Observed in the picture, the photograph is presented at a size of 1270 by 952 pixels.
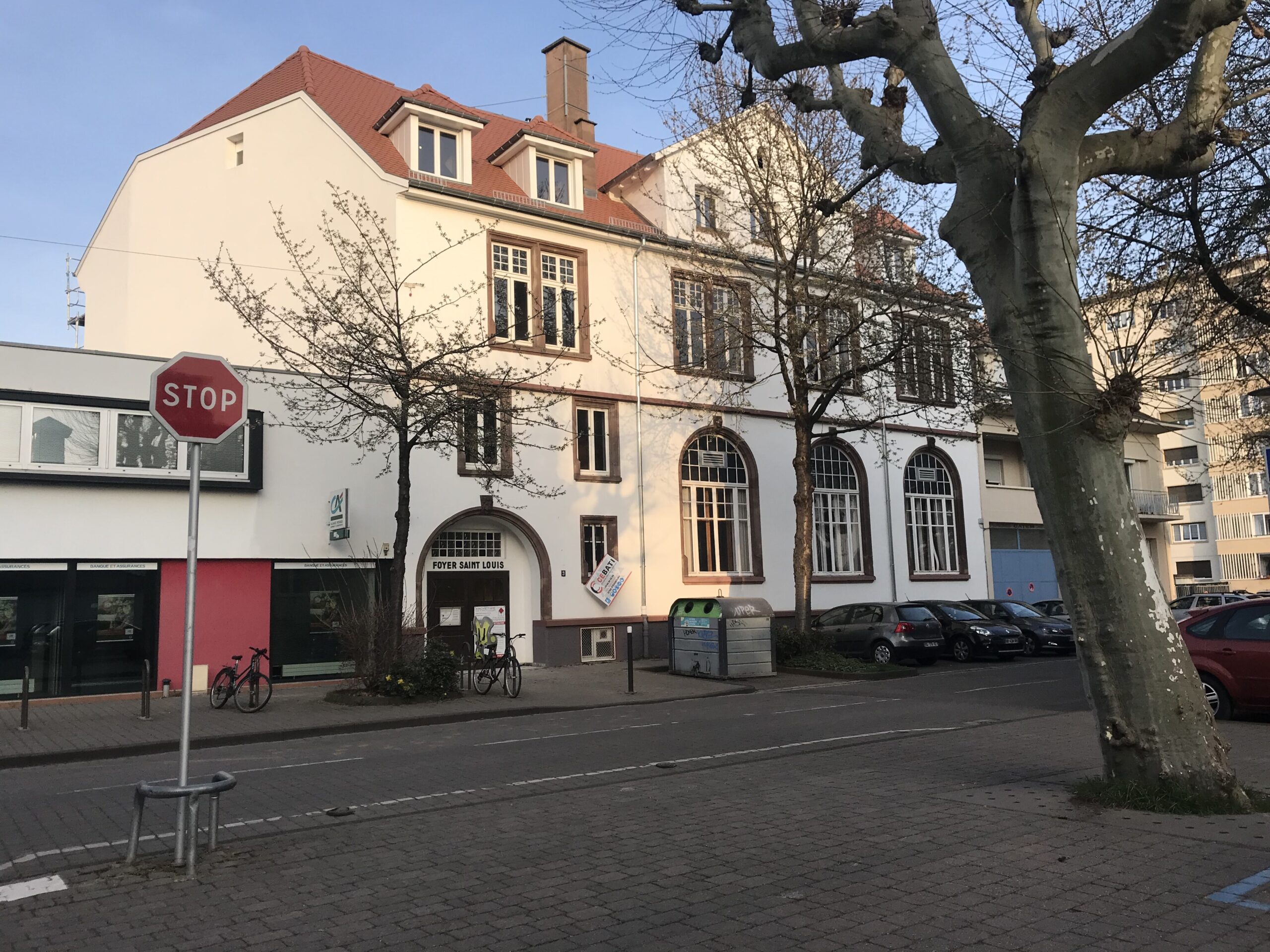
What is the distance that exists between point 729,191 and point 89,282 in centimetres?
1847

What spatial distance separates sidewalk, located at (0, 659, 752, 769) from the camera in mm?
12938

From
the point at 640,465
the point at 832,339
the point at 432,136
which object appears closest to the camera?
the point at 832,339

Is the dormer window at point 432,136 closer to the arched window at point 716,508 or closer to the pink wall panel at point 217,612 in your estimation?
the arched window at point 716,508

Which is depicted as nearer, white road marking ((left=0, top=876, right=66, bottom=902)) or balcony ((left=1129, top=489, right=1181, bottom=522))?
white road marking ((left=0, top=876, right=66, bottom=902))

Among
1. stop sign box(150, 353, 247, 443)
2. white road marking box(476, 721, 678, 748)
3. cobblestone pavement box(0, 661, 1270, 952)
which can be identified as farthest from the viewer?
white road marking box(476, 721, 678, 748)

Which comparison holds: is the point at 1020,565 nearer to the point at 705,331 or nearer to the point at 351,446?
the point at 705,331

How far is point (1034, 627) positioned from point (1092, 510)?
70.6ft

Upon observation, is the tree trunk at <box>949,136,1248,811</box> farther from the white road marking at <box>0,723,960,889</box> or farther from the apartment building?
the white road marking at <box>0,723,960,889</box>

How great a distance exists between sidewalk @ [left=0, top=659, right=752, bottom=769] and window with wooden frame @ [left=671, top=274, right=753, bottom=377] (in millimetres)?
8433

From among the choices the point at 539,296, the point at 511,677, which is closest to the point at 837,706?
the point at 511,677

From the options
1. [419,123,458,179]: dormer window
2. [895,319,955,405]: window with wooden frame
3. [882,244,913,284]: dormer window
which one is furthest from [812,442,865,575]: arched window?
[419,123,458,179]: dormer window

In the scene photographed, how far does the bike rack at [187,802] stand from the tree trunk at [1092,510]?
5.82 m

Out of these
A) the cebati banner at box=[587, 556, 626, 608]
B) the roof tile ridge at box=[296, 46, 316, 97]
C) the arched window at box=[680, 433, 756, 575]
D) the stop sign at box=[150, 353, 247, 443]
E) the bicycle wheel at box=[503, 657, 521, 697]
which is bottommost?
the bicycle wheel at box=[503, 657, 521, 697]

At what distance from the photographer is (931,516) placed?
32594mm
